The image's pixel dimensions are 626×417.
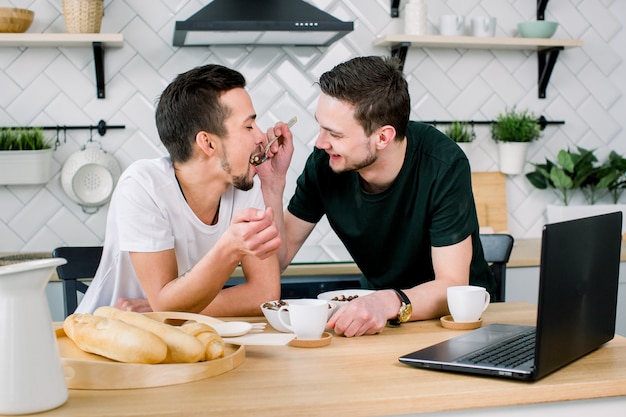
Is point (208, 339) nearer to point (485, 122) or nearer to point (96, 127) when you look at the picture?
point (96, 127)

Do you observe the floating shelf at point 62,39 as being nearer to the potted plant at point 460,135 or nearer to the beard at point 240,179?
the beard at point 240,179

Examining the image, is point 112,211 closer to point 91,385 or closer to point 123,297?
point 123,297

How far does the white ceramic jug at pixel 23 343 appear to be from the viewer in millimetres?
1090

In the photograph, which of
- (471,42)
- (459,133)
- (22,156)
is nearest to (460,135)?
(459,133)

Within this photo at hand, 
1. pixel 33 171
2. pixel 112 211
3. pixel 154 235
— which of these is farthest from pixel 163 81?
pixel 154 235

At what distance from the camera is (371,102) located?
209 centimetres

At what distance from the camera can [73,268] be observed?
221cm

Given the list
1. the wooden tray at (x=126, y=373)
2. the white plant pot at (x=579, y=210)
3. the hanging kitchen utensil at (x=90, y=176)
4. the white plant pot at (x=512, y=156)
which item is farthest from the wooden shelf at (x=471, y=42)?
the wooden tray at (x=126, y=373)

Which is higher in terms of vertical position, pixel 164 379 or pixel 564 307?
pixel 564 307

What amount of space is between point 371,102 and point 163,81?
1.56 metres

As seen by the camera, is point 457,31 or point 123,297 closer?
point 123,297

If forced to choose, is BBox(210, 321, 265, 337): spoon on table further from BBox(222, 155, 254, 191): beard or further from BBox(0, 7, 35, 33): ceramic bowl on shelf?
BBox(0, 7, 35, 33): ceramic bowl on shelf

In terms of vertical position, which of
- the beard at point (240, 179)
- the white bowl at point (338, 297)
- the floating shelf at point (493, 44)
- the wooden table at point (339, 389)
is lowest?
the wooden table at point (339, 389)

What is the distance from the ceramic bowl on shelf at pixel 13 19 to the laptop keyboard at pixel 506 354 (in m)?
2.42
